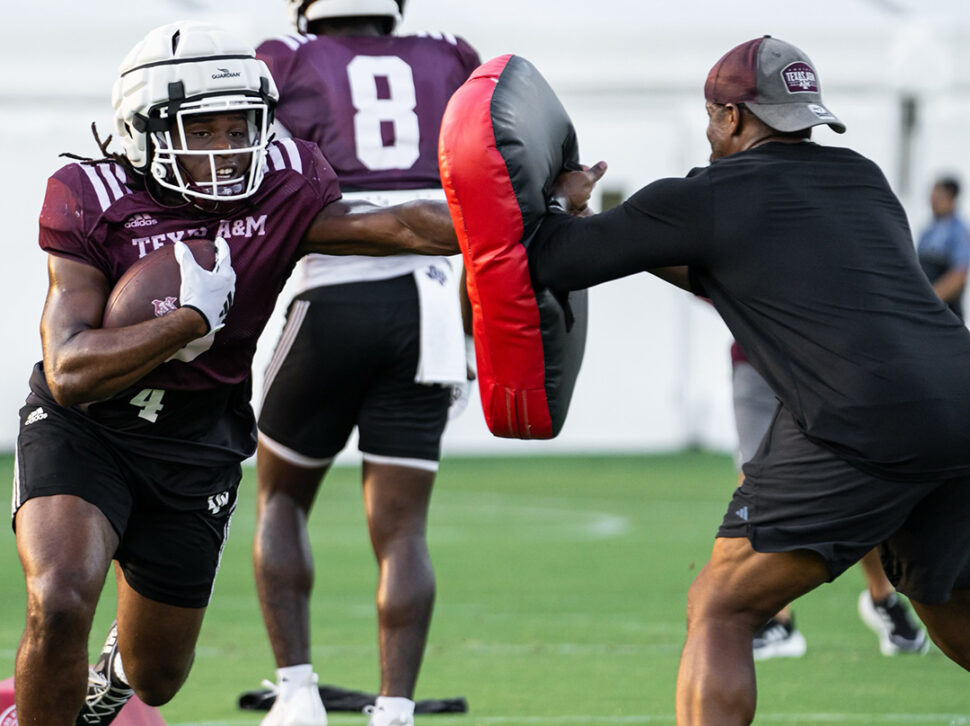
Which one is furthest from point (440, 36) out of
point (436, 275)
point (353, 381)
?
point (353, 381)

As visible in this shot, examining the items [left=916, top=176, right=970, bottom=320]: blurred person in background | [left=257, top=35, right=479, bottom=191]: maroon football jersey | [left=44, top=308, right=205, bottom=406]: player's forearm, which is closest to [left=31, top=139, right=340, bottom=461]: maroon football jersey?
[left=44, top=308, right=205, bottom=406]: player's forearm

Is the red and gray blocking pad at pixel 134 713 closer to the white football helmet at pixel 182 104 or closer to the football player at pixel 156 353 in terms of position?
the football player at pixel 156 353

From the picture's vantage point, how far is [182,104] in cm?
384

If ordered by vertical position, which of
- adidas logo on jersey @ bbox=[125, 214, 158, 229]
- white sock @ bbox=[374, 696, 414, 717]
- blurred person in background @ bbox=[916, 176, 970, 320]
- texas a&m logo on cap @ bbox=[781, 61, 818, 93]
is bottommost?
blurred person in background @ bbox=[916, 176, 970, 320]

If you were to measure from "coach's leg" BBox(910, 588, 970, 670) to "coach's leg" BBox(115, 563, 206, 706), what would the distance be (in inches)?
70.3

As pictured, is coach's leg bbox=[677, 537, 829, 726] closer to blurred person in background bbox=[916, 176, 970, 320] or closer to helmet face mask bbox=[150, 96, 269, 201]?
helmet face mask bbox=[150, 96, 269, 201]

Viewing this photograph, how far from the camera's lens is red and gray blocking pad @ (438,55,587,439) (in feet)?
12.3

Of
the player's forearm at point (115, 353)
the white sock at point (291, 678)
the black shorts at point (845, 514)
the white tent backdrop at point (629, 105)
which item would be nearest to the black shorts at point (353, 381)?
the white sock at point (291, 678)

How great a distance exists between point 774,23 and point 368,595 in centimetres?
883

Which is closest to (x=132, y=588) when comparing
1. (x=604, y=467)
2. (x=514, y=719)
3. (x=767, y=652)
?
(x=514, y=719)

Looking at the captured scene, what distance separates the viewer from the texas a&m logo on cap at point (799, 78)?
12.3ft

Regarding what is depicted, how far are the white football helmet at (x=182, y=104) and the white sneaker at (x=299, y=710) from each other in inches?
62.2

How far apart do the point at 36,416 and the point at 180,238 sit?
0.55m

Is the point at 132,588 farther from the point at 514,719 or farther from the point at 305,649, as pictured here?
the point at 514,719
